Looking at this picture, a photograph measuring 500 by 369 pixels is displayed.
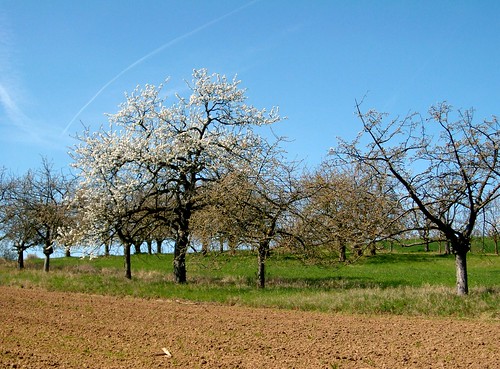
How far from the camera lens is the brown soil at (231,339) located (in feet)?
29.8

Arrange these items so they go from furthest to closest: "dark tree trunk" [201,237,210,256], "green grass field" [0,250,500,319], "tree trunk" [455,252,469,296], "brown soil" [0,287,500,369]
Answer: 1. "dark tree trunk" [201,237,210,256]
2. "tree trunk" [455,252,469,296]
3. "green grass field" [0,250,500,319]
4. "brown soil" [0,287,500,369]

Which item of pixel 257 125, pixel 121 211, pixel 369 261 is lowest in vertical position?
pixel 369 261

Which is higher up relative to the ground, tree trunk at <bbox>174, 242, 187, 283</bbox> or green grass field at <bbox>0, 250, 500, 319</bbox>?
tree trunk at <bbox>174, 242, 187, 283</bbox>

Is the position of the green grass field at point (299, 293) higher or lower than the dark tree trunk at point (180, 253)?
lower

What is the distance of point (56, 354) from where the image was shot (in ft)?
30.5

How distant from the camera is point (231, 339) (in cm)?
1134

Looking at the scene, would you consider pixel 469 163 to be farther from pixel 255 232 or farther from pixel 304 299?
pixel 255 232

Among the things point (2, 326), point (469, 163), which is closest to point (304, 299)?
point (469, 163)

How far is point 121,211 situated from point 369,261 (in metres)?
31.3

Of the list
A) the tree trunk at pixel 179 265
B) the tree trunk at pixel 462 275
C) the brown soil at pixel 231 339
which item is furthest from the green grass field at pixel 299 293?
the brown soil at pixel 231 339

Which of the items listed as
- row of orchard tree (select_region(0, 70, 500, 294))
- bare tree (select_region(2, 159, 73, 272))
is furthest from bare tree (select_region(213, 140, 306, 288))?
bare tree (select_region(2, 159, 73, 272))

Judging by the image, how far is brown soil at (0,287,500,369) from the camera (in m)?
9.07

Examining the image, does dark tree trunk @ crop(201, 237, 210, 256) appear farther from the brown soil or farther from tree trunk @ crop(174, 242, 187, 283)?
the brown soil

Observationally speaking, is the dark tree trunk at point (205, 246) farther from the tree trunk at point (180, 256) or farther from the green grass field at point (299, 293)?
the tree trunk at point (180, 256)
